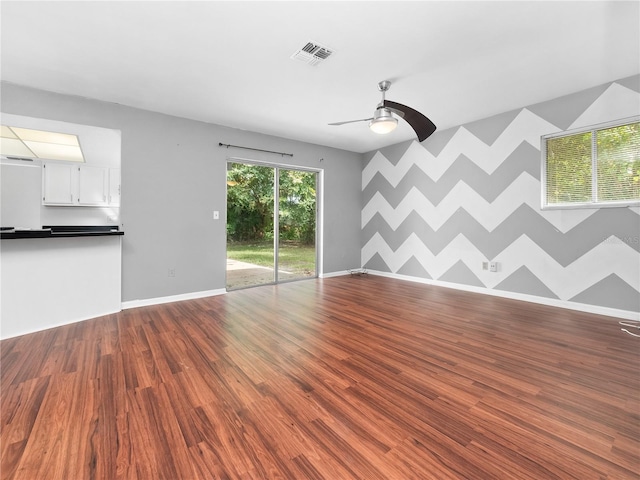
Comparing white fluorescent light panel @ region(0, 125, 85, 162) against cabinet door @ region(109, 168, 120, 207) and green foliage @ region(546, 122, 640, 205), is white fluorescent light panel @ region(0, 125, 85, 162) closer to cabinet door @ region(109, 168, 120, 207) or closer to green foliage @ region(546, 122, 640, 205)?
cabinet door @ region(109, 168, 120, 207)

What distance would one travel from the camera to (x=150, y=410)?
1.55m

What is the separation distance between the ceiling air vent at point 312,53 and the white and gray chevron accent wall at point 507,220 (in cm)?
303

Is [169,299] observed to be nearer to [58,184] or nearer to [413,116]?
[58,184]

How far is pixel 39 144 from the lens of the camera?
142 inches

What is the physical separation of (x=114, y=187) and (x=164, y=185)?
2.01 ft

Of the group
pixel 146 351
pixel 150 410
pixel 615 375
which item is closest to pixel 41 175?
pixel 146 351

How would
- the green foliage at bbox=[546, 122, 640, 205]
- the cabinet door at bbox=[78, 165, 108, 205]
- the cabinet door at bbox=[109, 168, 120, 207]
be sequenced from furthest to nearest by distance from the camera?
the cabinet door at bbox=[78, 165, 108, 205] < the cabinet door at bbox=[109, 168, 120, 207] < the green foliage at bbox=[546, 122, 640, 205]

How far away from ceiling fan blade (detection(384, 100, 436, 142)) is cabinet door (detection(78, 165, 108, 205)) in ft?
13.2

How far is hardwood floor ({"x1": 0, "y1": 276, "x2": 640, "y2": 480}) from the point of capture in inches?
47.3

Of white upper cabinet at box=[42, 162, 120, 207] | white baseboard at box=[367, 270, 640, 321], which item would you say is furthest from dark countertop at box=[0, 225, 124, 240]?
white baseboard at box=[367, 270, 640, 321]

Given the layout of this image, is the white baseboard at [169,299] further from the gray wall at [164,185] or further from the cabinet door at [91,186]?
the cabinet door at [91,186]

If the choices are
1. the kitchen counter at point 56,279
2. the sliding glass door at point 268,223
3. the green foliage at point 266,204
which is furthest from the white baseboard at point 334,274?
the kitchen counter at point 56,279

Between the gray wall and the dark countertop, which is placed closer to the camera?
the dark countertop

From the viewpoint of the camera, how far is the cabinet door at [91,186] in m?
3.93
